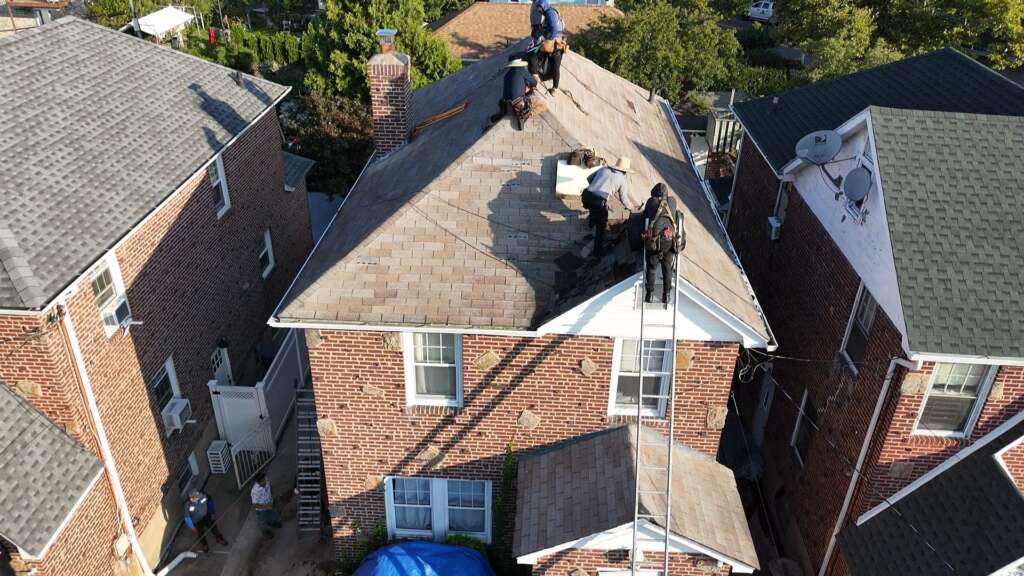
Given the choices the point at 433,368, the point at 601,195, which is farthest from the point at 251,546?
the point at 601,195

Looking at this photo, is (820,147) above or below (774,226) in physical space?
above

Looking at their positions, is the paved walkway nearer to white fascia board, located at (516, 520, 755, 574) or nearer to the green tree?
white fascia board, located at (516, 520, 755, 574)

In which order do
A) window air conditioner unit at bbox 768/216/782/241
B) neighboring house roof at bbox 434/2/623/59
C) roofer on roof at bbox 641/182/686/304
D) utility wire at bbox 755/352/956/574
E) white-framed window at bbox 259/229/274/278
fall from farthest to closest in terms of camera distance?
neighboring house roof at bbox 434/2/623/59 → white-framed window at bbox 259/229/274/278 → window air conditioner unit at bbox 768/216/782/241 → utility wire at bbox 755/352/956/574 → roofer on roof at bbox 641/182/686/304

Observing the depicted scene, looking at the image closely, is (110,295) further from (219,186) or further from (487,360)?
(487,360)

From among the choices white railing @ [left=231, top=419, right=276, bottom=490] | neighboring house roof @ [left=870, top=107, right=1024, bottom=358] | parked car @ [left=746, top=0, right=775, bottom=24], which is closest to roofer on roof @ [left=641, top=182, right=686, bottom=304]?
neighboring house roof @ [left=870, top=107, right=1024, bottom=358]

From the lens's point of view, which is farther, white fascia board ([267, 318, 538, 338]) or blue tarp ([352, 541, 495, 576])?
blue tarp ([352, 541, 495, 576])

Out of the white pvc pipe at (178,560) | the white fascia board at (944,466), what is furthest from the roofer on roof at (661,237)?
the white pvc pipe at (178,560)

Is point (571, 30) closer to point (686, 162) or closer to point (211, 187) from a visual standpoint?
point (686, 162)
